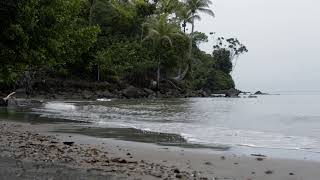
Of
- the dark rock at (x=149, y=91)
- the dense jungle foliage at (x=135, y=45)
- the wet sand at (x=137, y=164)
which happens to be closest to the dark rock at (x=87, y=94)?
the dense jungle foliage at (x=135, y=45)

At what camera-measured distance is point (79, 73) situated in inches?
2354

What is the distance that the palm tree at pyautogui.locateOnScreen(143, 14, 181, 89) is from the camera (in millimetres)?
61688

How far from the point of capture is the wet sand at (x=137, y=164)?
7691 mm

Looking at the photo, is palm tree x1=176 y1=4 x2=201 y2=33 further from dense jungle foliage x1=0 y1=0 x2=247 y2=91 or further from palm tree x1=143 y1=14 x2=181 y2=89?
palm tree x1=143 y1=14 x2=181 y2=89

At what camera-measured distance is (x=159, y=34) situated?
61719 millimetres

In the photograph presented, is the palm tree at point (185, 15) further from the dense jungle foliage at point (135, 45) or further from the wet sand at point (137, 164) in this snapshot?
the wet sand at point (137, 164)

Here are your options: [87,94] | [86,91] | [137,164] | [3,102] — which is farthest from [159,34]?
[137,164]

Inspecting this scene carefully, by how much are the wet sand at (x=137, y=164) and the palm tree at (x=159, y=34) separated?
50081mm

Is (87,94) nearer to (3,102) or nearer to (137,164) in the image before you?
(3,102)

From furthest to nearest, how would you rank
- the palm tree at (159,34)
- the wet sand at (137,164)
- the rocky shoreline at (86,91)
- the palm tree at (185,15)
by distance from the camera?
the palm tree at (185,15)
the palm tree at (159,34)
the rocky shoreline at (86,91)
the wet sand at (137,164)

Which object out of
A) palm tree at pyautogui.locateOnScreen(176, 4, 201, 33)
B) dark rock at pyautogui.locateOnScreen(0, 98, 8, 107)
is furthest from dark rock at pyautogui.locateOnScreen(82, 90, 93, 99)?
palm tree at pyautogui.locateOnScreen(176, 4, 201, 33)

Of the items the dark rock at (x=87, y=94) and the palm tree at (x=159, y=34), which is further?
the palm tree at (x=159, y=34)

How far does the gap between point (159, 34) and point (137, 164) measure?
53.3m

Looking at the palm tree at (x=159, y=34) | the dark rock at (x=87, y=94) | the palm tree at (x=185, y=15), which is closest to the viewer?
the dark rock at (x=87, y=94)
